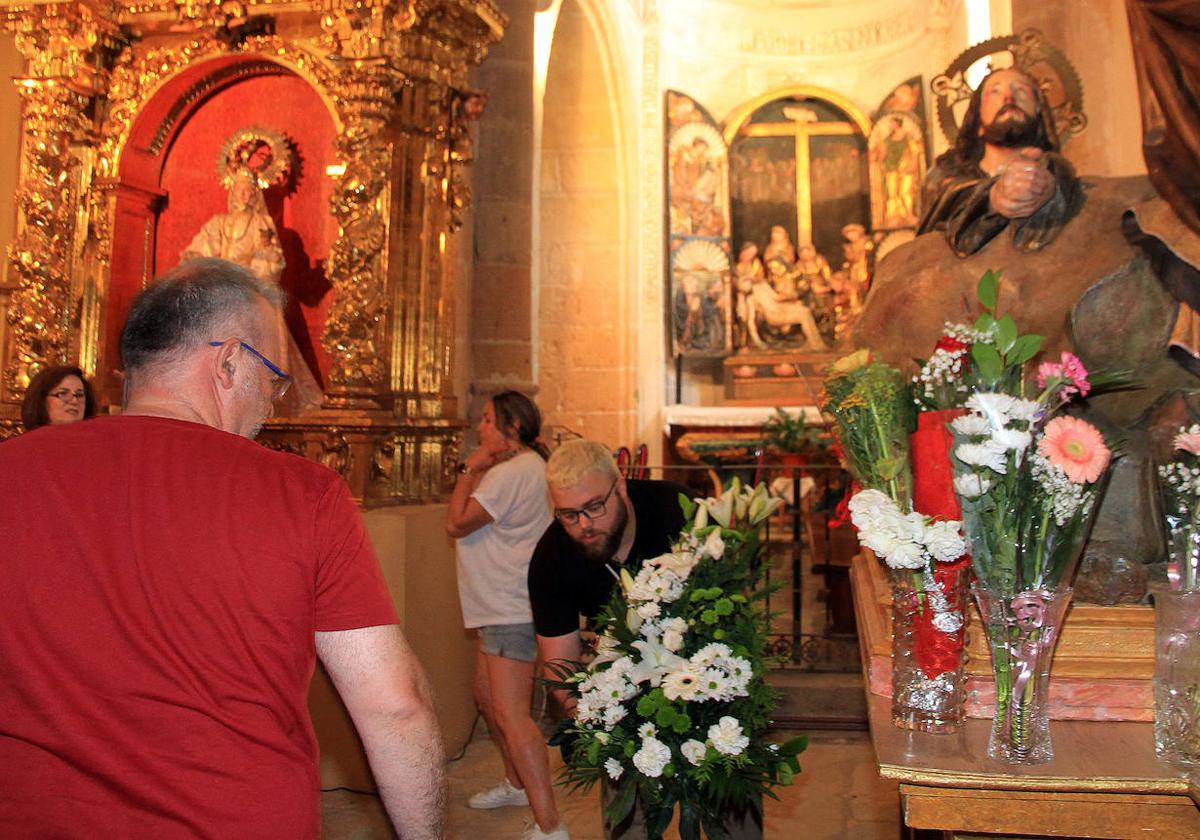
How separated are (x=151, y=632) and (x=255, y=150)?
15.5 ft

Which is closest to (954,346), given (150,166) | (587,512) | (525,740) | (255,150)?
(587,512)

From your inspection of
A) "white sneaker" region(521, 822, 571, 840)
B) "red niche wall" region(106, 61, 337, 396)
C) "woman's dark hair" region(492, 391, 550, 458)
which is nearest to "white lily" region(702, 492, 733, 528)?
"white sneaker" region(521, 822, 571, 840)

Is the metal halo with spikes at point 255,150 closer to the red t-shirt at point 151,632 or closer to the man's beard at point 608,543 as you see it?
the man's beard at point 608,543

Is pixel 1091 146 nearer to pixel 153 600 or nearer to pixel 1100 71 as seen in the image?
pixel 1100 71

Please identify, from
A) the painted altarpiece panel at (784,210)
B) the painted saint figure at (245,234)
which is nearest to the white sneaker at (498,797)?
the painted saint figure at (245,234)

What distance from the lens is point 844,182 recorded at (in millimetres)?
14258

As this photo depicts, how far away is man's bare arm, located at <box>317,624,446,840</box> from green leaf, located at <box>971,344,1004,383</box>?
3.93 feet

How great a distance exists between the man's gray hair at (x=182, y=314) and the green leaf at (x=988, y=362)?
134cm

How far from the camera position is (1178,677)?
6.34 feet

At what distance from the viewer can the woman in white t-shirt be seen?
3885 millimetres

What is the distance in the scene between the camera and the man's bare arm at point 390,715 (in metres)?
1.76

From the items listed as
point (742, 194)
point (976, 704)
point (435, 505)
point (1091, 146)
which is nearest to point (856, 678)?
point (435, 505)

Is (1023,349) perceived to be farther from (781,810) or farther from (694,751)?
(781,810)

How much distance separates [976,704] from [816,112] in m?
12.9
